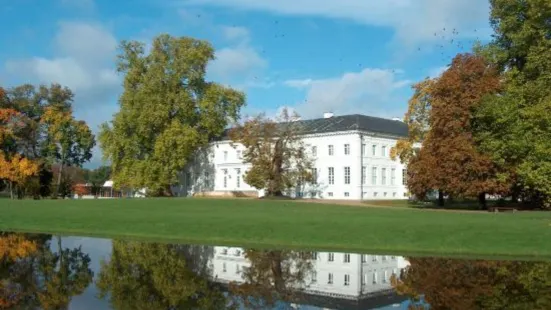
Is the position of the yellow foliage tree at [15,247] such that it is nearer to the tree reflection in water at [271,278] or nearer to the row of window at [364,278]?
the tree reflection in water at [271,278]

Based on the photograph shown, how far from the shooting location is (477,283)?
13203 mm

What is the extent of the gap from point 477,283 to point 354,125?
63892mm

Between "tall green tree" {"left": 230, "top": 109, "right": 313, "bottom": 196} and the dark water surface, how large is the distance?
45.9 meters

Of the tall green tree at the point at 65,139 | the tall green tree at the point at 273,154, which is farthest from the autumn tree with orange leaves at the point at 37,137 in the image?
the tall green tree at the point at 273,154

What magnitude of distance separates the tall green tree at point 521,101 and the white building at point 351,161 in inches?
915

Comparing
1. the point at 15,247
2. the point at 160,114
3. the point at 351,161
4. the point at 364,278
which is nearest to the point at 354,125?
the point at 351,161

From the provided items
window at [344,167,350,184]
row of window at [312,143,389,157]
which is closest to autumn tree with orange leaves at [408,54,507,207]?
window at [344,167,350,184]

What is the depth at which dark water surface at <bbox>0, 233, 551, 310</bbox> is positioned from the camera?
1074 centimetres

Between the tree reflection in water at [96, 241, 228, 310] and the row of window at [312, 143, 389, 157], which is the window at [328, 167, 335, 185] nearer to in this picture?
the row of window at [312, 143, 389, 157]

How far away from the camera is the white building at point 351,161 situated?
75.4 m

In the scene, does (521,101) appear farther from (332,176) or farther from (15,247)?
(15,247)

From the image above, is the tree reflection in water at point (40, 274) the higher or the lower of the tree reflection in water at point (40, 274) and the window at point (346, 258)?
the lower

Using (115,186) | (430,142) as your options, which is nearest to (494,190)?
(430,142)

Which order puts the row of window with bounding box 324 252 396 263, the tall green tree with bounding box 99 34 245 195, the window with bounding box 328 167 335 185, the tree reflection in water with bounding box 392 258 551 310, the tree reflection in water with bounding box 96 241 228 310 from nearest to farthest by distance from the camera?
the tree reflection in water with bounding box 96 241 228 310
the tree reflection in water with bounding box 392 258 551 310
the row of window with bounding box 324 252 396 263
the tall green tree with bounding box 99 34 245 195
the window with bounding box 328 167 335 185
